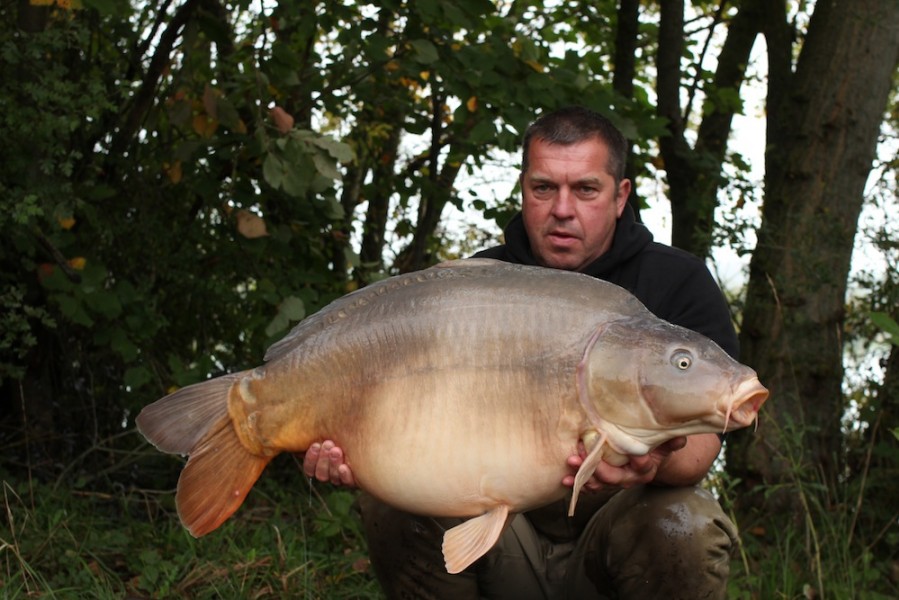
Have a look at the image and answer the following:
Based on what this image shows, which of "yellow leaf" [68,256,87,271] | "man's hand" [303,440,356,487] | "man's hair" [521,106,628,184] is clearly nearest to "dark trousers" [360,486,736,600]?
"man's hand" [303,440,356,487]

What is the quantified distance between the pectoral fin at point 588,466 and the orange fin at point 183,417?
23.9 inches

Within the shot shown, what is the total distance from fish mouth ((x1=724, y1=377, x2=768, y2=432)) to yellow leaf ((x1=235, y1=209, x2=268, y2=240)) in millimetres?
1937

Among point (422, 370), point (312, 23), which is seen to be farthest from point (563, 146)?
point (312, 23)

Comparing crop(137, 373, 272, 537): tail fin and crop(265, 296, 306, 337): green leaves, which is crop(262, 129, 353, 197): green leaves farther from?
crop(137, 373, 272, 537): tail fin

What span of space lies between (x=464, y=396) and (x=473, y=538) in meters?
0.22

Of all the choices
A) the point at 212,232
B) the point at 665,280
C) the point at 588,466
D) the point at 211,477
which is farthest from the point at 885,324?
the point at 212,232

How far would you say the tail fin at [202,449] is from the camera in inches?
76.4

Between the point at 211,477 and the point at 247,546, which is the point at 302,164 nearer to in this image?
the point at 247,546

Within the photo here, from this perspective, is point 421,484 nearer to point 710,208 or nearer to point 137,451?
point 137,451

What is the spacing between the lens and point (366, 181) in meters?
4.77

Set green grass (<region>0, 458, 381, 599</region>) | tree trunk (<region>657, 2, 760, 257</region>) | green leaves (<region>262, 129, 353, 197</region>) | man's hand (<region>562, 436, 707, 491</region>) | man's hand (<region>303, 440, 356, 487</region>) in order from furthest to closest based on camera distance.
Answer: tree trunk (<region>657, 2, 760, 257</region>)
green leaves (<region>262, 129, 353, 197</region>)
green grass (<region>0, 458, 381, 599</region>)
man's hand (<region>303, 440, 356, 487</region>)
man's hand (<region>562, 436, 707, 491</region>)

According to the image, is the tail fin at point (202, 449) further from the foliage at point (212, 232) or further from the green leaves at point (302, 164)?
the green leaves at point (302, 164)

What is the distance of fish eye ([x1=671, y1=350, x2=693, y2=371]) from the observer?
1.71 m

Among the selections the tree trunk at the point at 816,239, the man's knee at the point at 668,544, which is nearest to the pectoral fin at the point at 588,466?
the man's knee at the point at 668,544
